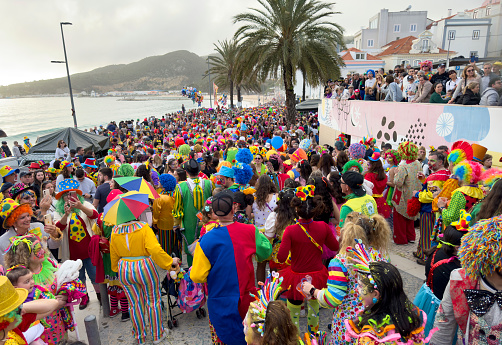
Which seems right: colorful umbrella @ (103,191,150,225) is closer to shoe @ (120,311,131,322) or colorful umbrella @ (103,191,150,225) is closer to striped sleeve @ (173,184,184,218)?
striped sleeve @ (173,184,184,218)

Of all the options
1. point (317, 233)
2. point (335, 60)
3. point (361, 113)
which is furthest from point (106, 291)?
point (335, 60)

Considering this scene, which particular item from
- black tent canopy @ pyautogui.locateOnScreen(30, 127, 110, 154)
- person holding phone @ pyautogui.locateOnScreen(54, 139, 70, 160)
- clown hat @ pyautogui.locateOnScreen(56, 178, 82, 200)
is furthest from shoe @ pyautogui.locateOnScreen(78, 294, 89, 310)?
black tent canopy @ pyautogui.locateOnScreen(30, 127, 110, 154)

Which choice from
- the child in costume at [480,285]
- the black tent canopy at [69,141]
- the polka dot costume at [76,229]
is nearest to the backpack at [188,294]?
the polka dot costume at [76,229]

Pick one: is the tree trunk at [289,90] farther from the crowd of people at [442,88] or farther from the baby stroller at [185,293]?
the baby stroller at [185,293]

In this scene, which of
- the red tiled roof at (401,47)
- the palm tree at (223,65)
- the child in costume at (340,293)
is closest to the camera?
the child in costume at (340,293)

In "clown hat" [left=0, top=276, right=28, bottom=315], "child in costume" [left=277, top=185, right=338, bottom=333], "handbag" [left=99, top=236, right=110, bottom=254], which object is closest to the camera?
"clown hat" [left=0, top=276, right=28, bottom=315]

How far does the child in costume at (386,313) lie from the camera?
176cm

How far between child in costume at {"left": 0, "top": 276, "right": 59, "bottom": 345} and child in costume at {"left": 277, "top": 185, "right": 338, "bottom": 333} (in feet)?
6.68

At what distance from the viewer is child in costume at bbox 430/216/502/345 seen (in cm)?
181

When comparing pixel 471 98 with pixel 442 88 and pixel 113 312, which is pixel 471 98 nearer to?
pixel 442 88

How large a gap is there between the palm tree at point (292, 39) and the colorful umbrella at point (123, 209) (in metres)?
12.4

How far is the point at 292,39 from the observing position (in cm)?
1505

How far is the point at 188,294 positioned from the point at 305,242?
176 centimetres

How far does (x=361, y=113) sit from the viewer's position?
11359 mm
